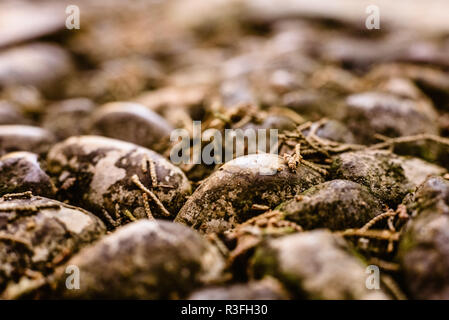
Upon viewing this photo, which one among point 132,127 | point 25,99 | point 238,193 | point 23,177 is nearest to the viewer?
point 238,193

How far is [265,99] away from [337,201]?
1.02m

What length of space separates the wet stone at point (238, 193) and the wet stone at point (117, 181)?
0.11 metres

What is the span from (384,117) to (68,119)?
1647 mm

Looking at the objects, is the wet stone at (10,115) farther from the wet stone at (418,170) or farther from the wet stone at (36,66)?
the wet stone at (418,170)

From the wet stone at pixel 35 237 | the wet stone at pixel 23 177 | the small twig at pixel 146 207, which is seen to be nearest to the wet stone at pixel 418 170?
the small twig at pixel 146 207

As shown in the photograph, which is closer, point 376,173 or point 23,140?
point 376,173

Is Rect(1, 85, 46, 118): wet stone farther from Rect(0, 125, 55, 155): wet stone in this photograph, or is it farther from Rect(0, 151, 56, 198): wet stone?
Rect(0, 151, 56, 198): wet stone

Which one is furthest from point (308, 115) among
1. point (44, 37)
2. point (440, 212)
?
point (44, 37)

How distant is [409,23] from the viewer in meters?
3.39

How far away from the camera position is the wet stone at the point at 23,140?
5.06 feet

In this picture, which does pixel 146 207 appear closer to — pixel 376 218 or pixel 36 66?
pixel 376 218

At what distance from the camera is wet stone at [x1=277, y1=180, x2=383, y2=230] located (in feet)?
3.43

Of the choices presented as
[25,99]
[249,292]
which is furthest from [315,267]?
[25,99]

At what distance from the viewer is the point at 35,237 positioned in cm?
103
